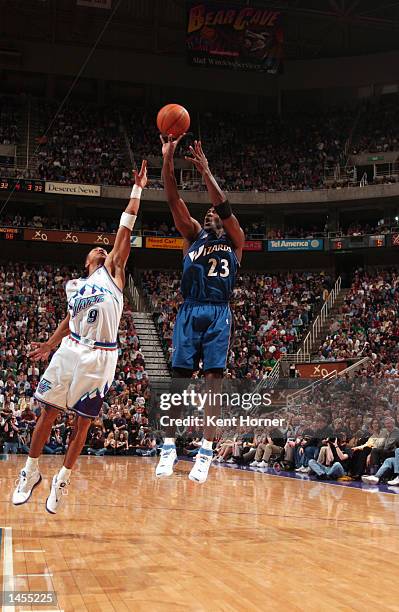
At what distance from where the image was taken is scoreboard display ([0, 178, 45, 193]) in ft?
104

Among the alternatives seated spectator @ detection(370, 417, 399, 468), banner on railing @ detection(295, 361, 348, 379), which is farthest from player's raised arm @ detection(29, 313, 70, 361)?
banner on railing @ detection(295, 361, 348, 379)

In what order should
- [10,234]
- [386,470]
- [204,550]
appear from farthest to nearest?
[10,234], [386,470], [204,550]

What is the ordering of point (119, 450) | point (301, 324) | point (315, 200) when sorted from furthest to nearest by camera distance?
point (315, 200), point (301, 324), point (119, 450)

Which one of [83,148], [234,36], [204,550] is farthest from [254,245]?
[204,550]

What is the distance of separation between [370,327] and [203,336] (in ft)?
73.5

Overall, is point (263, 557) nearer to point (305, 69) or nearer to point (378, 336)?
point (378, 336)

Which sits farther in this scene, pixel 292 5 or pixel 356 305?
pixel 292 5

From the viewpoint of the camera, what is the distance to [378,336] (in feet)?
89.0

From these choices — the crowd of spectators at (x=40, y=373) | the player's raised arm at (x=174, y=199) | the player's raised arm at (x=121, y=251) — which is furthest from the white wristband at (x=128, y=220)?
the crowd of spectators at (x=40, y=373)

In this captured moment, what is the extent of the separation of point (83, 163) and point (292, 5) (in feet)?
43.3

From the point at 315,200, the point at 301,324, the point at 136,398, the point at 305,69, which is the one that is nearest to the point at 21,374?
the point at 136,398

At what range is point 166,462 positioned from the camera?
22.2ft

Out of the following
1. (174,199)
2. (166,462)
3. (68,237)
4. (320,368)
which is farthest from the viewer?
(68,237)

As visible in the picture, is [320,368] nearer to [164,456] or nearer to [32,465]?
[164,456]
